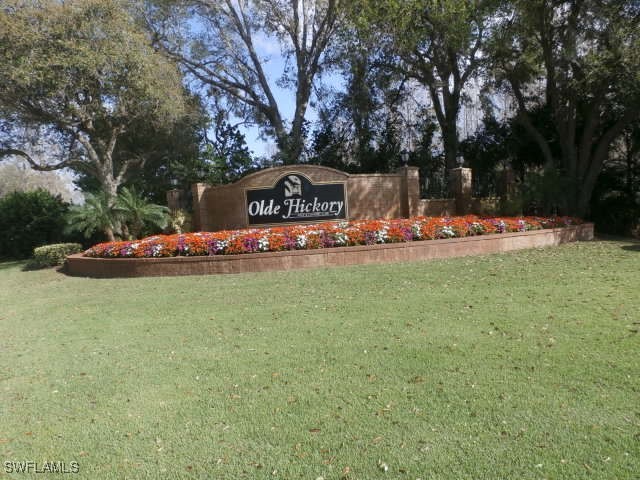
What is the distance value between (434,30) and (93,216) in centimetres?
1136

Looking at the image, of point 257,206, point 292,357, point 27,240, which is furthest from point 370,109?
point 292,357

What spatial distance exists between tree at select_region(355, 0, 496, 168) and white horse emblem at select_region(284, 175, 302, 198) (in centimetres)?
512

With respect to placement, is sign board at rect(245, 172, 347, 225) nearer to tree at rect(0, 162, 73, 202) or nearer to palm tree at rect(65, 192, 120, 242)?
palm tree at rect(65, 192, 120, 242)

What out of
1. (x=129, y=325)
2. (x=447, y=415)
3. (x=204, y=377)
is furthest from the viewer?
(x=129, y=325)

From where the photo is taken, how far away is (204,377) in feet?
13.6

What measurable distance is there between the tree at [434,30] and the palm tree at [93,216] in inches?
364

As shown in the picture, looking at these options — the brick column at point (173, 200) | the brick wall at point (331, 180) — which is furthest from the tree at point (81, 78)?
the brick wall at point (331, 180)

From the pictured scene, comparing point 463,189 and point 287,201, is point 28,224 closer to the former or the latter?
point 287,201

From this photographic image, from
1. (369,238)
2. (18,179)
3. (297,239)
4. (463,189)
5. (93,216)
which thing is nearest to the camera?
(297,239)

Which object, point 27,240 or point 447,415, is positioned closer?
point 447,415

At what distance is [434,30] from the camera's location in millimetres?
13758

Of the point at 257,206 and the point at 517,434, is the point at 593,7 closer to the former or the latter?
the point at 257,206

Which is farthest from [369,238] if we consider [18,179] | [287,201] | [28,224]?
[18,179]

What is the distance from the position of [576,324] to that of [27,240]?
1807 centimetres
